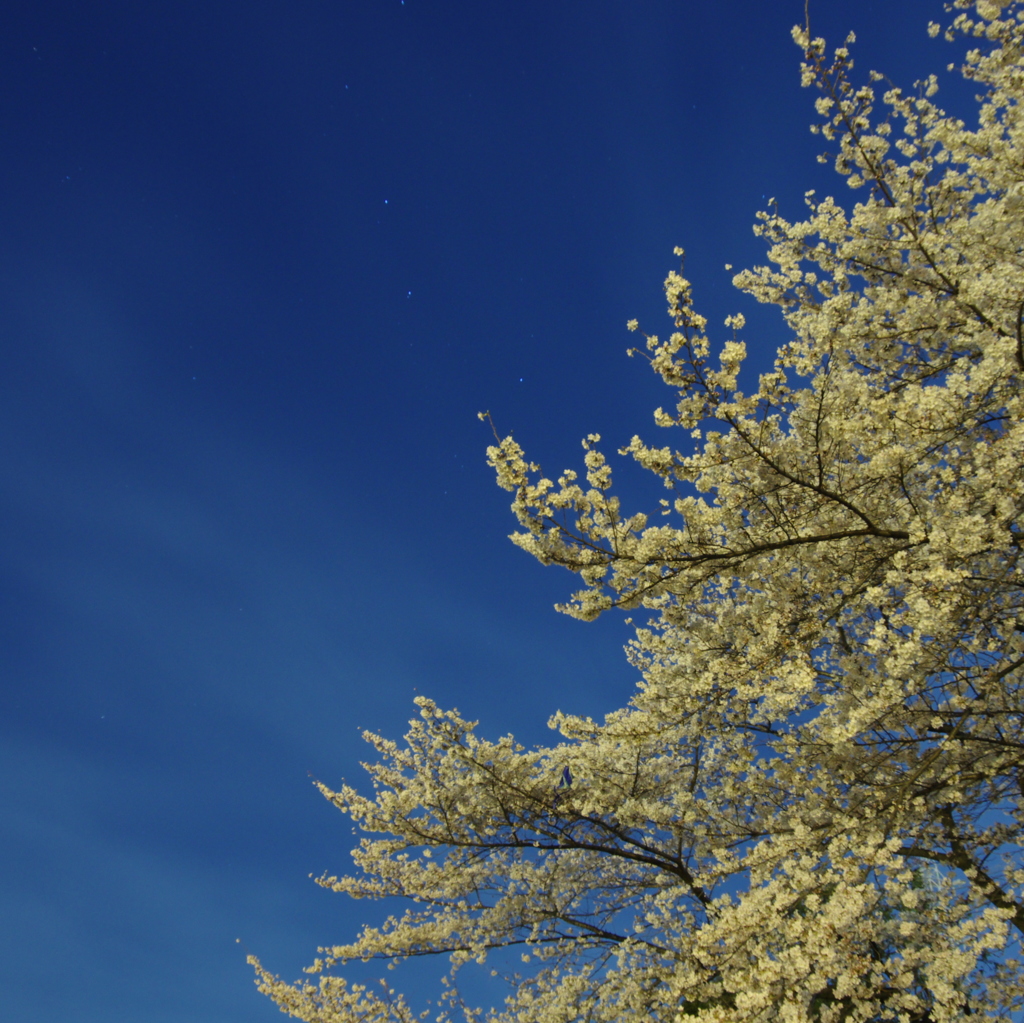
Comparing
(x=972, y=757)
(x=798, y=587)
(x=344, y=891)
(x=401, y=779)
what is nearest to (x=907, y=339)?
(x=798, y=587)

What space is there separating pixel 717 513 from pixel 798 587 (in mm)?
1223

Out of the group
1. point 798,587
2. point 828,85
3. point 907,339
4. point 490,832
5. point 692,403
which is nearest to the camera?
point 692,403

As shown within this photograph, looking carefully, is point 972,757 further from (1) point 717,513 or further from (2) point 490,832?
(2) point 490,832

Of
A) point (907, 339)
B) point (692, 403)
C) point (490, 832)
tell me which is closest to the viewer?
point (692, 403)

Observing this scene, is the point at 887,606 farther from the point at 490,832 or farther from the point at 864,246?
the point at 490,832

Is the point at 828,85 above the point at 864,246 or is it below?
above

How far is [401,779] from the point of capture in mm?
8391

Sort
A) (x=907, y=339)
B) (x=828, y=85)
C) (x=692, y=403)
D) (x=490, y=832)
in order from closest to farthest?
(x=692, y=403)
(x=828, y=85)
(x=907, y=339)
(x=490, y=832)

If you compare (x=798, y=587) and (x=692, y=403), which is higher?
(x=692, y=403)

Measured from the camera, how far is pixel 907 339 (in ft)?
20.5

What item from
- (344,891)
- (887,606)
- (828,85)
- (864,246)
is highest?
(828,85)

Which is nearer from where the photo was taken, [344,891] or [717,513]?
[717,513]

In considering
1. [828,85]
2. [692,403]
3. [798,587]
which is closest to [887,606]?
[798,587]

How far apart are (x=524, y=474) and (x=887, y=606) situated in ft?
10.8
